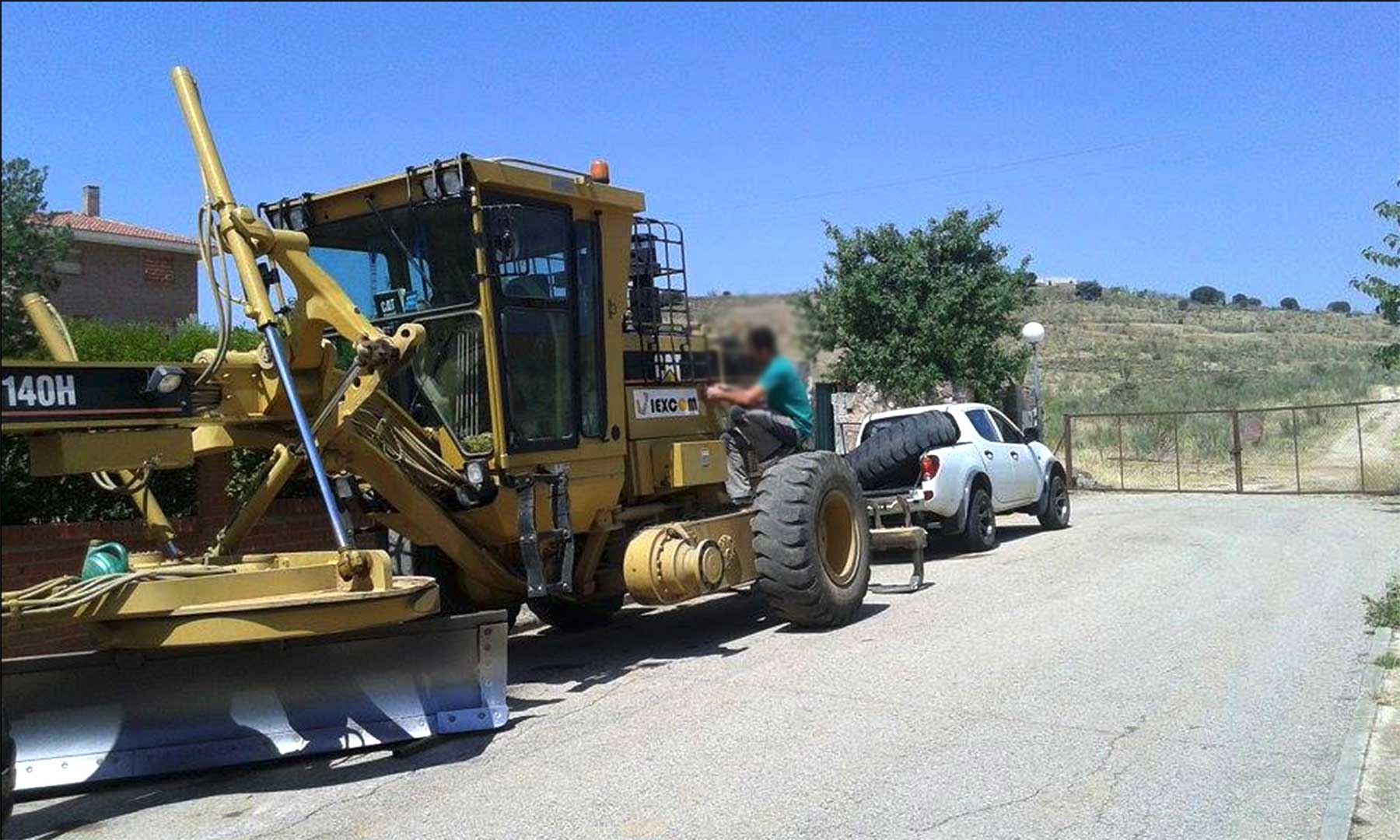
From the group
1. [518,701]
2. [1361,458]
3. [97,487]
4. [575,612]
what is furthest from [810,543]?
[1361,458]

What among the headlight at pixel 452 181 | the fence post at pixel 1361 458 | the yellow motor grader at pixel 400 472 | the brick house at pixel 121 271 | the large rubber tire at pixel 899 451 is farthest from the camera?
the fence post at pixel 1361 458

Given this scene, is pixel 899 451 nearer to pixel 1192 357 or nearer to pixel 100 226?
pixel 100 226

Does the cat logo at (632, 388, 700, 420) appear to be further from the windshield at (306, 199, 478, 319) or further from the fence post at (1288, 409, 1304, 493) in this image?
the fence post at (1288, 409, 1304, 493)

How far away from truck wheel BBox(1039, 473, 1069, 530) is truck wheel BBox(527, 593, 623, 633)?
8.28 metres

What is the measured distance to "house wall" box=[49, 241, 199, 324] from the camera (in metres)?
3.93

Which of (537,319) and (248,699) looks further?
(537,319)

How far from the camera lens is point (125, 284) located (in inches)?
202

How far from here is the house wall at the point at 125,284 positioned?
393 cm

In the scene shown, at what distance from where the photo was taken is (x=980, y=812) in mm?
5113

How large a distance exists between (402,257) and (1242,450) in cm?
2140

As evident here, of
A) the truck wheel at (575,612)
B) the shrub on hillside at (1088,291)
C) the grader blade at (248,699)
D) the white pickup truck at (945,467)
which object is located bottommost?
the truck wheel at (575,612)

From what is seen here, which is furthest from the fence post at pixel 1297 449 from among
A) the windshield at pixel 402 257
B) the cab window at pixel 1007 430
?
the windshield at pixel 402 257

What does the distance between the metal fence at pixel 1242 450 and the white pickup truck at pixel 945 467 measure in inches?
411

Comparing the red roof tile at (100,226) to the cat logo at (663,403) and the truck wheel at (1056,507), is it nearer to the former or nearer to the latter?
the cat logo at (663,403)
